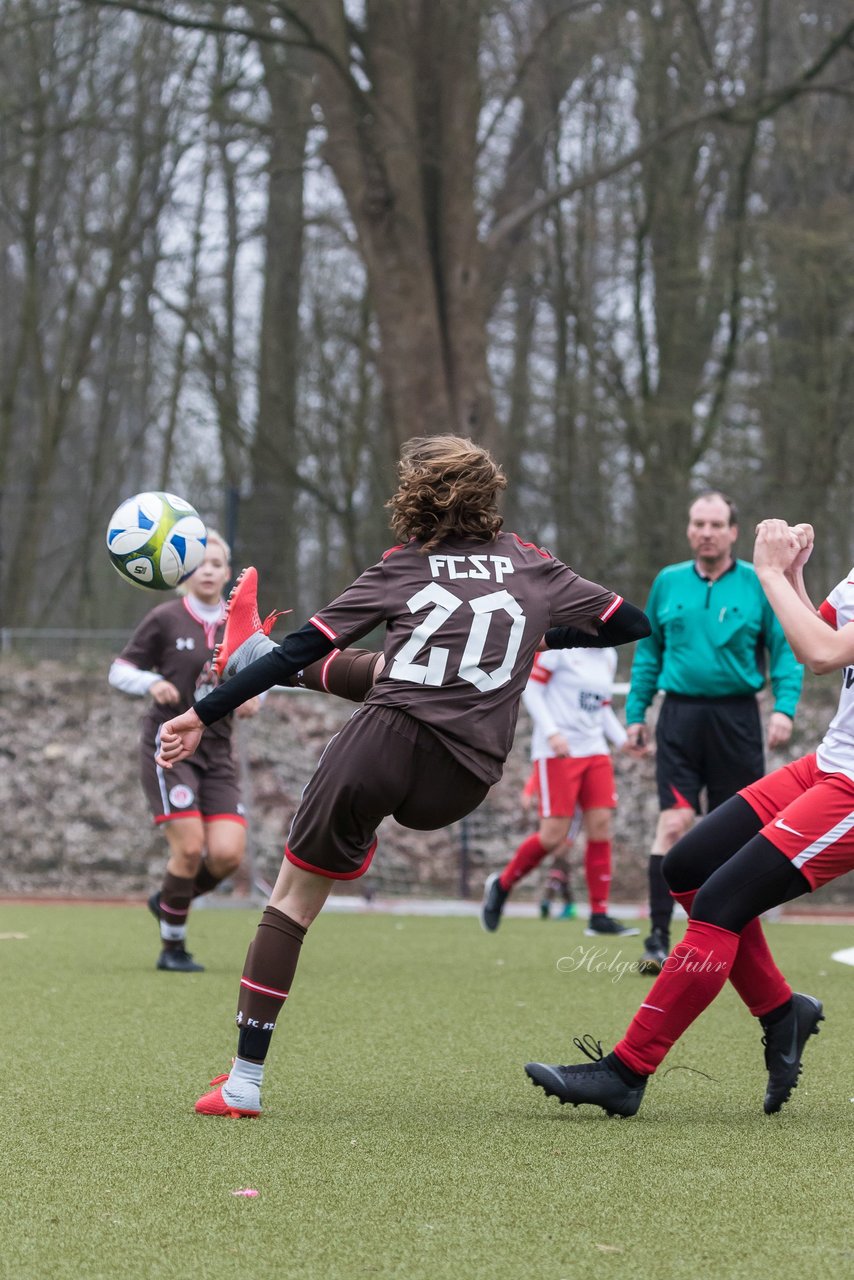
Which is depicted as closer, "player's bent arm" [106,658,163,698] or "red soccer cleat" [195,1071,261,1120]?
"red soccer cleat" [195,1071,261,1120]

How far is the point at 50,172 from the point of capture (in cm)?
2133

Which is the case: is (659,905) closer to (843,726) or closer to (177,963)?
(177,963)

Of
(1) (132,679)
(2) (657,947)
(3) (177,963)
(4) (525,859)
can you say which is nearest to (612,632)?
(1) (132,679)

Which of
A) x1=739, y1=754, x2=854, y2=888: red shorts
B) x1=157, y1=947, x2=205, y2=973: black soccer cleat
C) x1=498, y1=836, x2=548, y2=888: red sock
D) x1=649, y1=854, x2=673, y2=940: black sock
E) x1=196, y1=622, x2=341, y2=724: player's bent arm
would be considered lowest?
x1=157, y1=947, x2=205, y2=973: black soccer cleat

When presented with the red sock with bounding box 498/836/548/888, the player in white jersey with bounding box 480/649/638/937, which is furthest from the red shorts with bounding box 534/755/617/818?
the red sock with bounding box 498/836/548/888

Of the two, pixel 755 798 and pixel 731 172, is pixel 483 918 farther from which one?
pixel 731 172

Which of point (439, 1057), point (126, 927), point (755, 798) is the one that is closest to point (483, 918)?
point (126, 927)

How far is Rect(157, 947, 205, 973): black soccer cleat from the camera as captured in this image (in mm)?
8039

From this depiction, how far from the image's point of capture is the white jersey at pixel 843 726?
4363 mm

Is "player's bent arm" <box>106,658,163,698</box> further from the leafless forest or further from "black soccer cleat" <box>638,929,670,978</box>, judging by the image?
the leafless forest

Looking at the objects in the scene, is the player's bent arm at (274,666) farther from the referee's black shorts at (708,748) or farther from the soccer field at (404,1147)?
the referee's black shorts at (708,748)

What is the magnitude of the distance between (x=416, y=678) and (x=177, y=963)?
4.20 metres

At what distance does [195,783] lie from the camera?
785cm

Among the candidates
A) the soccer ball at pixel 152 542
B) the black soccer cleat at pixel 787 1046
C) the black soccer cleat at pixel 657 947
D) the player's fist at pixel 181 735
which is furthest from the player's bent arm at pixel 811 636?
the black soccer cleat at pixel 657 947
